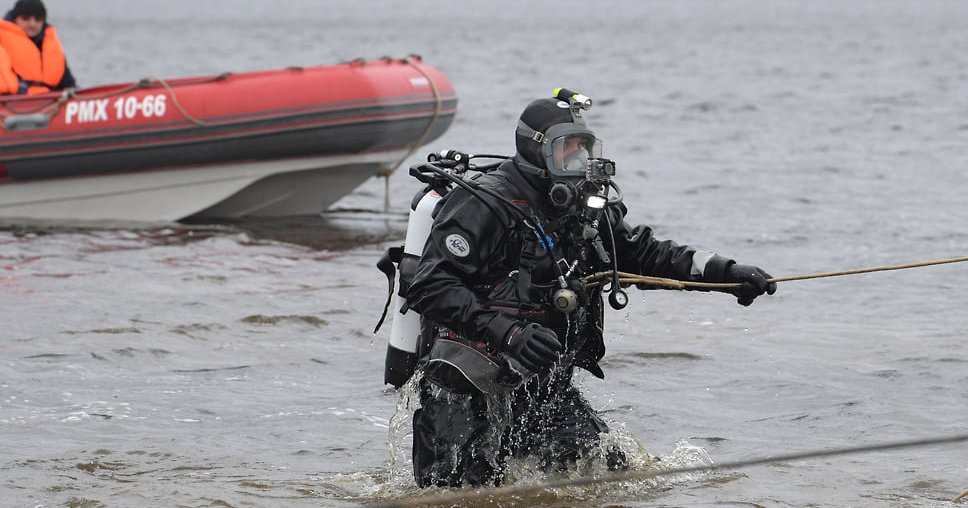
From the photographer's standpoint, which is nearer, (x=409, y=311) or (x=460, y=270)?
(x=460, y=270)

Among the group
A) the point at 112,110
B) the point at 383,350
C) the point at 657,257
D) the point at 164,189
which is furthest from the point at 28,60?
Answer: the point at 657,257

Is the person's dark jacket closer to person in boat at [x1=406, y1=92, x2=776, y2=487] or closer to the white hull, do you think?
person in boat at [x1=406, y1=92, x2=776, y2=487]

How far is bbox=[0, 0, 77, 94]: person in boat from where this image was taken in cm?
1123

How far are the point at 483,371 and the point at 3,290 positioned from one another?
17.8ft

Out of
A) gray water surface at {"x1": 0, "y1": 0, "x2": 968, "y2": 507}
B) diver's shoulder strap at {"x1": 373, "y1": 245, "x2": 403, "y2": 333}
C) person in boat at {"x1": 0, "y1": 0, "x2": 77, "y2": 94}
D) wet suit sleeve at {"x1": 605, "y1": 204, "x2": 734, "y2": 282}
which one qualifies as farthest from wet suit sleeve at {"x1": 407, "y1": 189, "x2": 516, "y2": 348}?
person in boat at {"x1": 0, "y1": 0, "x2": 77, "y2": 94}

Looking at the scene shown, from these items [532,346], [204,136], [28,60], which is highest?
[28,60]

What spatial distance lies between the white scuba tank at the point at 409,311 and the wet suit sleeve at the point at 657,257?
0.68 metres

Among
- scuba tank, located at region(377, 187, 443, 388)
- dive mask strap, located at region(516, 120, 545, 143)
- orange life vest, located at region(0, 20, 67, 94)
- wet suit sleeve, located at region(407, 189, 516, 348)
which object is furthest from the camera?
orange life vest, located at region(0, 20, 67, 94)

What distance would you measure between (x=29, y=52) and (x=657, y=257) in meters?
7.61

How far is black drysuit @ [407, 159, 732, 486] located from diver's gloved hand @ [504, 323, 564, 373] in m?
0.04

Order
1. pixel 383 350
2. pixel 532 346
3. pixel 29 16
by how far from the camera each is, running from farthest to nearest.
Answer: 1. pixel 29 16
2. pixel 383 350
3. pixel 532 346

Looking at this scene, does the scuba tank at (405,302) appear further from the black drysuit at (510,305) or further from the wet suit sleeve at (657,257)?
the wet suit sleeve at (657,257)

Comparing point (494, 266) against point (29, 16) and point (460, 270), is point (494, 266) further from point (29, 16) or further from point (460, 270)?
point (29, 16)

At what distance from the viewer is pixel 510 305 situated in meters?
4.83
